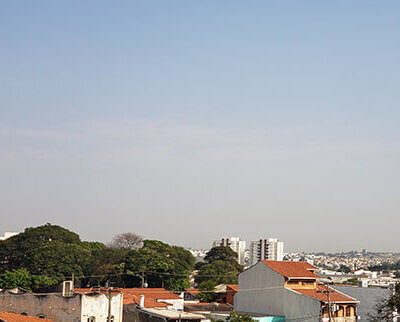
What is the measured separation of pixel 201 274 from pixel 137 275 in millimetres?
19150

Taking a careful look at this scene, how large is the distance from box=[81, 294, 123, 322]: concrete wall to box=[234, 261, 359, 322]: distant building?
17492 millimetres

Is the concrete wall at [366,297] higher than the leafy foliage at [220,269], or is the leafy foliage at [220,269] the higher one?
the leafy foliage at [220,269]

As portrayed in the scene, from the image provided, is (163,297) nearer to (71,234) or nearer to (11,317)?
(11,317)

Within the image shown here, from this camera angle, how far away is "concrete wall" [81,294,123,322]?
127ft

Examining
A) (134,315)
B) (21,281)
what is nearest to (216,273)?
(21,281)

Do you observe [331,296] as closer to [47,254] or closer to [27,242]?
[47,254]

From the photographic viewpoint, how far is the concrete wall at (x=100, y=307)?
38.8 m

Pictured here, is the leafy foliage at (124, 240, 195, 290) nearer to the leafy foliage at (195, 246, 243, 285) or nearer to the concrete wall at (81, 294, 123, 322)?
the leafy foliage at (195, 246, 243, 285)

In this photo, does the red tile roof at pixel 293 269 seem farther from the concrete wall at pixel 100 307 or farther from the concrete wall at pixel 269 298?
the concrete wall at pixel 100 307

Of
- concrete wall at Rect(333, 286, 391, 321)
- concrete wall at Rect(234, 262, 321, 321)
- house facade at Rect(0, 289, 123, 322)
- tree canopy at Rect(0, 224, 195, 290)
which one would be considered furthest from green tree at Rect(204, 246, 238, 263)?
house facade at Rect(0, 289, 123, 322)

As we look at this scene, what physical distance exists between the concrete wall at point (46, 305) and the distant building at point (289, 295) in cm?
2076

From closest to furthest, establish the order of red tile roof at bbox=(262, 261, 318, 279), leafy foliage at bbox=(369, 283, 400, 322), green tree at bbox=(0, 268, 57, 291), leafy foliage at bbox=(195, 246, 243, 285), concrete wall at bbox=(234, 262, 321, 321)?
1. leafy foliage at bbox=(369, 283, 400, 322)
2. concrete wall at bbox=(234, 262, 321, 321)
3. red tile roof at bbox=(262, 261, 318, 279)
4. green tree at bbox=(0, 268, 57, 291)
5. leafy foliage at bbox=(195, 246, 243, 285)

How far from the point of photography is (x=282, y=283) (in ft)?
183

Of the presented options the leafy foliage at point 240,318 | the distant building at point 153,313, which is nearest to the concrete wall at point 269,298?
the leafy foliage at point 240,318
